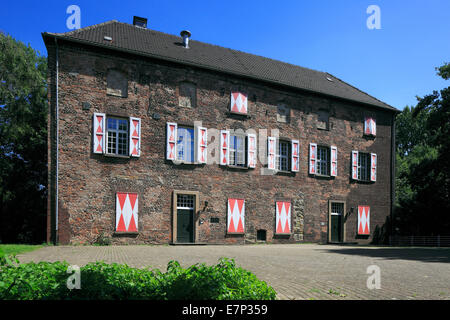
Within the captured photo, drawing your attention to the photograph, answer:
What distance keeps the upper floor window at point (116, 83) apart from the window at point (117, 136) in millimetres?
1210

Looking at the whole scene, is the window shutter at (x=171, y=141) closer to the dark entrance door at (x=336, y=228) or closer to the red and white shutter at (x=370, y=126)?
the dark entrance door at (x=336, y=228)

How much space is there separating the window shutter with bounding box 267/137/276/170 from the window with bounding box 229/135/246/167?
1.37 meters

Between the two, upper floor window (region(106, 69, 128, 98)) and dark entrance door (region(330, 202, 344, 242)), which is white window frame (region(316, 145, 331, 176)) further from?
upper floor window (region(106, 69, 128, 98))

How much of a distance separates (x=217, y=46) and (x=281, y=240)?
12270mm

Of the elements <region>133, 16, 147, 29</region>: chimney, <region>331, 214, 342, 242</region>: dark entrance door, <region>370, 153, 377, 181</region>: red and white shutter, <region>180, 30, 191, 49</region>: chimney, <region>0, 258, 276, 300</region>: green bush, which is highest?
<region>133, 16, 147, 29</region>: chimney

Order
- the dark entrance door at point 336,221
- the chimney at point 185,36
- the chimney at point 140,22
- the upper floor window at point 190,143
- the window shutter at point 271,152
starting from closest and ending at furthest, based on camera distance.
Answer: the upper floor window at point 190,143, the window shutter at point 271,152, the chimney at point 185,36, the chimney at point 140,22, the dark entrance door at point 336,221

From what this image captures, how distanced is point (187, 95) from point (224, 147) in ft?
10.4

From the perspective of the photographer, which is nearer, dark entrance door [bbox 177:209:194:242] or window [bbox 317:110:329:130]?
dark entrance door [bbox 177:209:194:242]

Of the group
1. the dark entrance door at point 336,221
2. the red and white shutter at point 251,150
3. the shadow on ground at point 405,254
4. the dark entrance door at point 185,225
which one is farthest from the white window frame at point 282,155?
the shadow on ground at point 405,254

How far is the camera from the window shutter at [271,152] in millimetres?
20438

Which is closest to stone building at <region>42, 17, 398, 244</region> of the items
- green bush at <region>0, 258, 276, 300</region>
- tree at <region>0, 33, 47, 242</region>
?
tree at <region>0, 33, 47, 242</region>

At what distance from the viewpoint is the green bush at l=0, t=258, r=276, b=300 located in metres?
3.97

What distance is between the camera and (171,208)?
1783 centimetres
